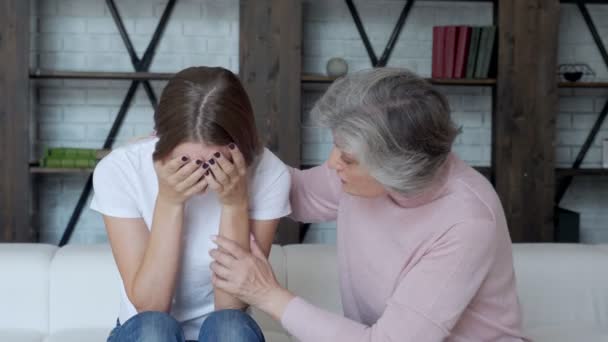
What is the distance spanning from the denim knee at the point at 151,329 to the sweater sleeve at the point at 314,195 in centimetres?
48

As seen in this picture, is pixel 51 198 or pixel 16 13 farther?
pixel 51 198

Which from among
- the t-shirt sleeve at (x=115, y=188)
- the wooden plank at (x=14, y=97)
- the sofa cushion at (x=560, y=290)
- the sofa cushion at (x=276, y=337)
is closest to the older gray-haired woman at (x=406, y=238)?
the t-shirt sleeve at (x=115, y=188)

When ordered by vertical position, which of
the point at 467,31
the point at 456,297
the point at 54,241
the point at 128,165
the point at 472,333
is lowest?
the point at 54,241

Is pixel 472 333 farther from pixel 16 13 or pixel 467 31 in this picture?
pixel 16 13

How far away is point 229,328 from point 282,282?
2.43 ft

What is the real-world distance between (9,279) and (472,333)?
1.34 meters

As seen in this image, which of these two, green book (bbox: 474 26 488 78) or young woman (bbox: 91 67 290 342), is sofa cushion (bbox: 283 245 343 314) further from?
green book (bbox: 474 26 488 78)

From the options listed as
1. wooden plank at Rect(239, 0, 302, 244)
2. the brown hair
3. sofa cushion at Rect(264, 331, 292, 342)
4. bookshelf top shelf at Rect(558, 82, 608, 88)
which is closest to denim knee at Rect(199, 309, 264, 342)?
the brown hair

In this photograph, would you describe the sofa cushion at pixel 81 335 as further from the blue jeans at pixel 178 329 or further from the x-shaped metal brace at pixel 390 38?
the x-shaped metal brace at pixel 390 38

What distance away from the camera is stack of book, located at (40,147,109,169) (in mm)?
3451

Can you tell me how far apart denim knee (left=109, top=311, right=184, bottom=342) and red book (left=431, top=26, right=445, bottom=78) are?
2.53 meters

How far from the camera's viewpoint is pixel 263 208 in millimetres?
1564

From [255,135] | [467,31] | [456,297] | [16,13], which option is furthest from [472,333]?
[16,13]

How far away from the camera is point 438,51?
3.61 meters
